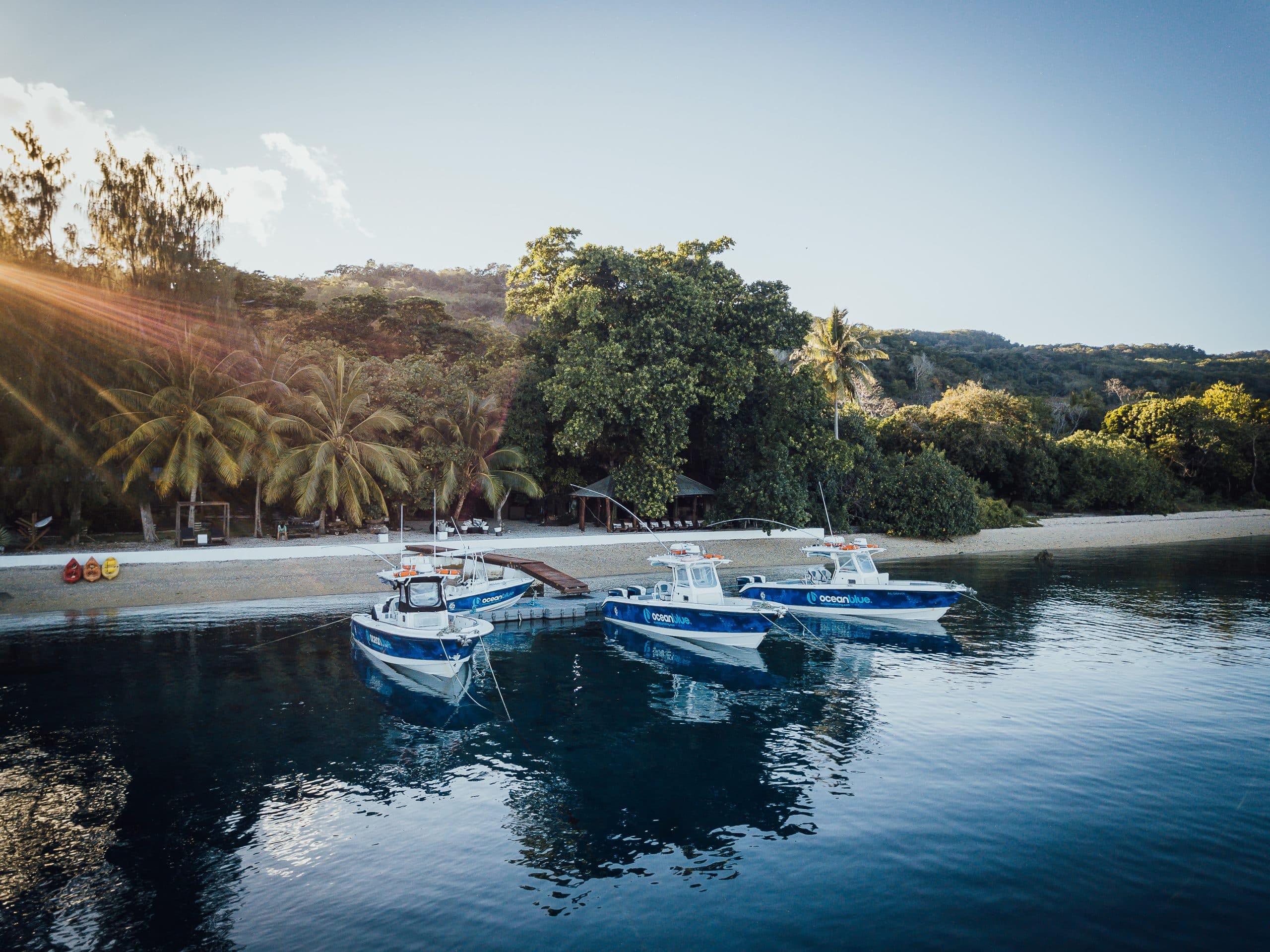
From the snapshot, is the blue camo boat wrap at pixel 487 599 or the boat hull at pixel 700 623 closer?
the boat hull at pixel 700 623

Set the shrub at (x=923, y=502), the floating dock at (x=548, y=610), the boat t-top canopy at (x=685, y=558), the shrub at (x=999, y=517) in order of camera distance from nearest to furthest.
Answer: the boat t-top canopy at (x=685, y=558), the floating dock at (x=548, y=610), the shrub at (x=923, y=502), the shrub at (x=999, y=517)

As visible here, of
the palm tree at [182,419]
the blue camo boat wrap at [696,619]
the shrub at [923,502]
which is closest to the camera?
the blue camo boat wrap at [696,619]

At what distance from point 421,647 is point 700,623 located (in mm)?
8585

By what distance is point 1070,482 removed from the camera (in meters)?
60.7

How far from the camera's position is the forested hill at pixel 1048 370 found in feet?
302

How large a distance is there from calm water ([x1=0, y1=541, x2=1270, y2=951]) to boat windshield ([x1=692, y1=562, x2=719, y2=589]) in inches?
104

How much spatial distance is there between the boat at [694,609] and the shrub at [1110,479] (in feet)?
152

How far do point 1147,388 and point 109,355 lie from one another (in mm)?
119958

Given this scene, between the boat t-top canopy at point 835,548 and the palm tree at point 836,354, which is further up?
the palm tree at point 836,354

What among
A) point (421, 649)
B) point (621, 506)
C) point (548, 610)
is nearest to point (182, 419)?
point (548, 610)

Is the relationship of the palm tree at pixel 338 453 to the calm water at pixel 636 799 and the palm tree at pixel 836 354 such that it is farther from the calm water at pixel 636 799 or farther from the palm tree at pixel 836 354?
the palm tree at pixel 836 354

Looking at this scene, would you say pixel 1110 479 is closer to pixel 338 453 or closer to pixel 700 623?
pixel 700 623

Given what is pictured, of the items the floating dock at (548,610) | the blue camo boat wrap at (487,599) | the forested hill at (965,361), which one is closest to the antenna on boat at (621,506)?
the floating dock at (548,610)

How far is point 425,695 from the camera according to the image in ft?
61.7
